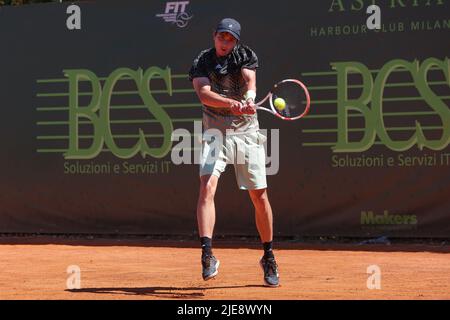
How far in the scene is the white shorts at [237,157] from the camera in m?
5.52

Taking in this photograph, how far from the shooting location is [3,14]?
9711 mm

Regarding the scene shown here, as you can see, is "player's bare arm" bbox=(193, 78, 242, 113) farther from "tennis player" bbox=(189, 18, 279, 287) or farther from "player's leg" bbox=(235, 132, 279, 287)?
"player's leg" bbox=(235, 132, 279, 287)

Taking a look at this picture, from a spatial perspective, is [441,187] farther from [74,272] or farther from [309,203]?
[74,272]

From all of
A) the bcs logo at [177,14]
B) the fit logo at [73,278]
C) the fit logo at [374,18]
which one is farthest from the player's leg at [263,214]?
the bcs logo at [177,14]

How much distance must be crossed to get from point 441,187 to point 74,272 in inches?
141

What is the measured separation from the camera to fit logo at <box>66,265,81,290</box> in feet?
18.7

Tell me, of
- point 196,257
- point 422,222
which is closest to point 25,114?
point 196,257

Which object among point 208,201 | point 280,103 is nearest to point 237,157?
point 208,201

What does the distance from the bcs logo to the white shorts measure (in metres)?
3.73

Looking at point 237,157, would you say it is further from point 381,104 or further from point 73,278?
point 381,104

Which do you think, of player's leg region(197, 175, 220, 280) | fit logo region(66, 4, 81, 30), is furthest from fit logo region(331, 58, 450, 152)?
player's leg region(197, 175, 220, 280)

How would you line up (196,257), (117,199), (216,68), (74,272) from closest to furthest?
(216,68) → (74,272) → (196,257) → (117,199)

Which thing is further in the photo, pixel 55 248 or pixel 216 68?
pixel 55 248

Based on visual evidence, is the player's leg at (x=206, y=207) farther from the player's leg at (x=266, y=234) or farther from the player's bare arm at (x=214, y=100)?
the player's bare arm at (x=214, y=100)
